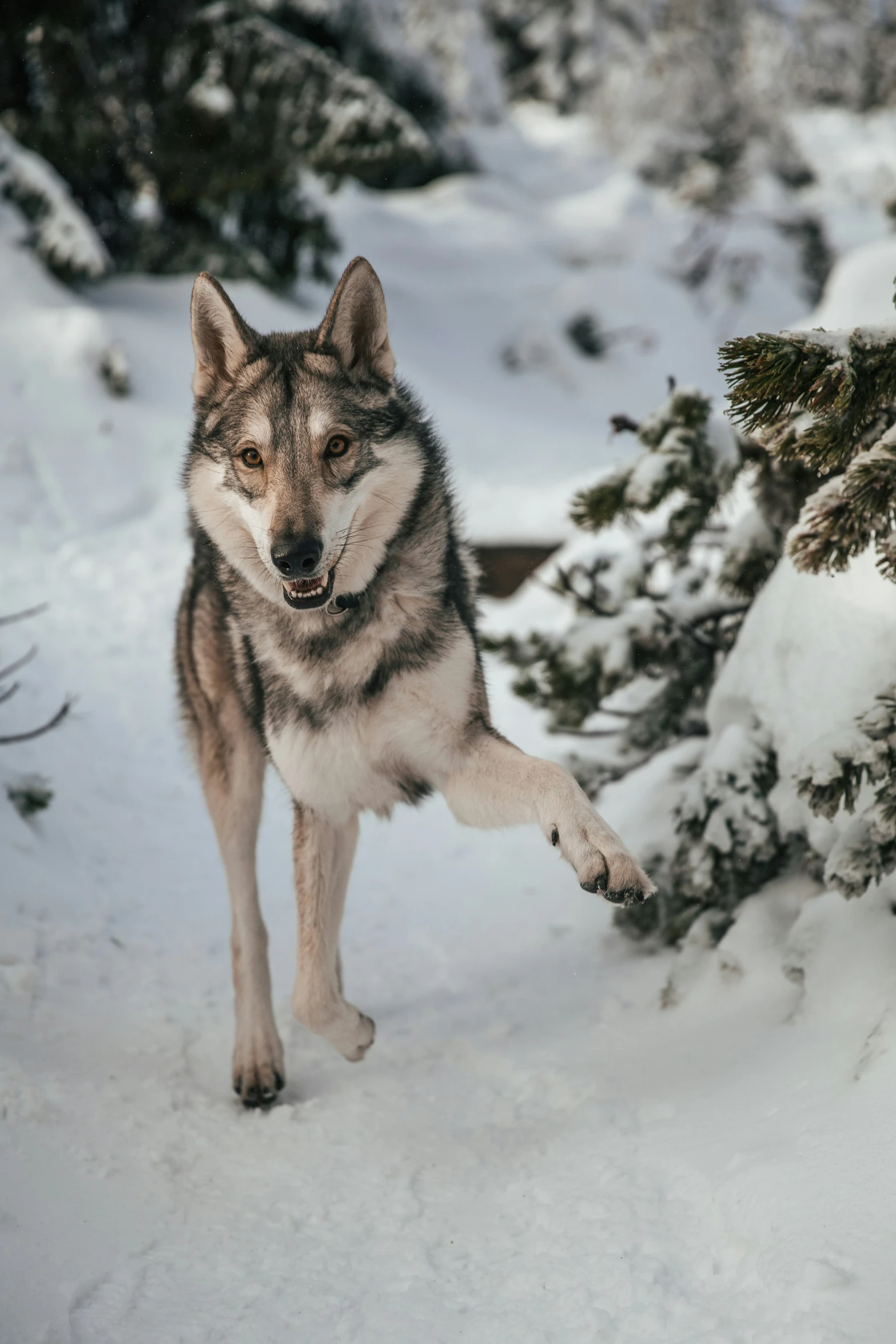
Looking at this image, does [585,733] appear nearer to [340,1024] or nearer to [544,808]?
[340,1024]

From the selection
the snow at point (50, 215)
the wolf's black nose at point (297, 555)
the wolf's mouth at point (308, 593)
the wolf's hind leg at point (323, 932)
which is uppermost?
the wolf's black nose at point (297, 555)

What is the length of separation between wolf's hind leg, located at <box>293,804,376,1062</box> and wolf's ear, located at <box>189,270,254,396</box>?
1.29 metres

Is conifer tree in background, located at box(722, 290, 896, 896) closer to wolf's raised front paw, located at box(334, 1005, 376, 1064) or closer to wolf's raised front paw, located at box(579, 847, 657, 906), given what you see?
wolf's raised front paw, located at box(579, 847, 657, 906)

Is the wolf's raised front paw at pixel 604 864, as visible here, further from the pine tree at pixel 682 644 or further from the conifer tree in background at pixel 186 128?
the conifer tree in background at pixel 186 128

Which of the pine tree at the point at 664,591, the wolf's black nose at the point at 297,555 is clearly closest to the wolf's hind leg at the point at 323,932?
the wolf's black nose at the point at 297,555

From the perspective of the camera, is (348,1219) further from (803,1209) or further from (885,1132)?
(885,1132)

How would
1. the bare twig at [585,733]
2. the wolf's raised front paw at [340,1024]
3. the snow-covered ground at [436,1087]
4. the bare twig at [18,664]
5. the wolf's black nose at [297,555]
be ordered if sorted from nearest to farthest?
the snow-covered ground at [436,1087]
the wolf's black nose at [297,555]
the wolf's raised front paw at [340,1024]
the bare twig at [18,664]
the bare twig at [585,733]

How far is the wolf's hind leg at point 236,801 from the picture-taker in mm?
3553

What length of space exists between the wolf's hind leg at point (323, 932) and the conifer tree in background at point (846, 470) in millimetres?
1450

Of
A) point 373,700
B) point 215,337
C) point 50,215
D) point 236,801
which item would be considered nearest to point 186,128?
point 50,215

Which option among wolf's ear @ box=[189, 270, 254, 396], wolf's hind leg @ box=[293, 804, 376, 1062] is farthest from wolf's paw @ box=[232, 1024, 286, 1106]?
wolf's ear @ box=[189, 270, 254, 396]

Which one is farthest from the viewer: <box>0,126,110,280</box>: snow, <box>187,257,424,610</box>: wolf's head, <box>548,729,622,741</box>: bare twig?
<box>0,126,110,280</box>: snow

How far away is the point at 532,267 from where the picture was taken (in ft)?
53.3

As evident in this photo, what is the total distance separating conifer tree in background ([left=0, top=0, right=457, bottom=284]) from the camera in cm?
1044
